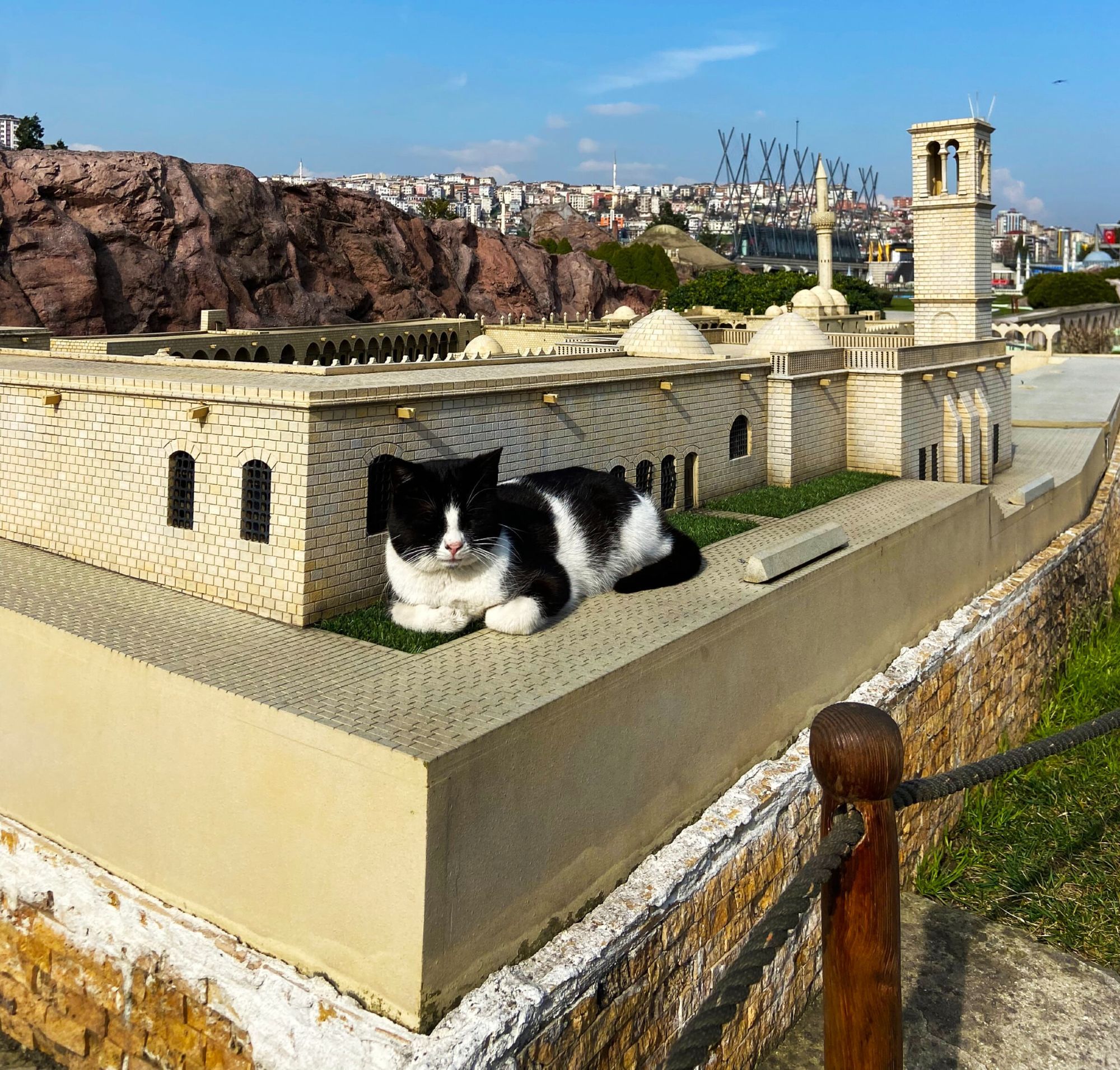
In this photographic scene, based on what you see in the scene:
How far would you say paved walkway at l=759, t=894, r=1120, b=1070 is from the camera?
32.1 feet

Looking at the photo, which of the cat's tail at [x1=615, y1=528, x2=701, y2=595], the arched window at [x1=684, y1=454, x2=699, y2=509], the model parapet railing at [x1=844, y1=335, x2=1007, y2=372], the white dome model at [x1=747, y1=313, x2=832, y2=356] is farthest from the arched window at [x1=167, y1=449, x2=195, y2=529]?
the model parapet railing at [x1=844, y1=335, x2=1007, y2=372]

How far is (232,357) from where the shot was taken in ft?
75.2

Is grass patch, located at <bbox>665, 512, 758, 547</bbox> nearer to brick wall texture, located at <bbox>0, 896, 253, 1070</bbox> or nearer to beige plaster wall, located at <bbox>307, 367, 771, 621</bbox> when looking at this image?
beige plaster wall, located at <bbox>307, 367, 771, 621</bbox>

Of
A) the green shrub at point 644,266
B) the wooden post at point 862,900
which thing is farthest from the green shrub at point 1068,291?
the wooden post at point 862,900

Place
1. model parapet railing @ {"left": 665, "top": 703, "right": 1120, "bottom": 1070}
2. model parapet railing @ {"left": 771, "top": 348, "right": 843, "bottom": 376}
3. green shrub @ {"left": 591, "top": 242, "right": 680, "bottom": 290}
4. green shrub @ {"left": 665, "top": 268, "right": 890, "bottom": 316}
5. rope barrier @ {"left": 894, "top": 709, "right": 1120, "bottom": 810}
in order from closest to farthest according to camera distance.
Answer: model parapet railing @ {"left": 665, "top": 703, "right": 1120, "bottom": 1070} → rope barrier @ {"left": 894, "top": 709, "right": 1120, "bottom": 810} → model parapet railing @ {"left": 771, "top": 348, "right": 843, "bottom": 376} → green shrub @ {"left": 665, "top": 268, "right": 890, "bottom": 316} → green shrub @ {"left": 591, "top": 242, "right": 680, "bottom": 290}

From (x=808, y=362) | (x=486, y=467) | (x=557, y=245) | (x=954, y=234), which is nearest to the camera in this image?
(x=486, y=467)

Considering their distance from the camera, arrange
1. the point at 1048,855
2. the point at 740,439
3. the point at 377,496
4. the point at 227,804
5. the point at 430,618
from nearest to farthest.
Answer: the point at 227,804 → the point at 430,618 → the point at 377,496 → the point at 1048,855 → the point at 740,439

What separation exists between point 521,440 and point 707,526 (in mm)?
2928

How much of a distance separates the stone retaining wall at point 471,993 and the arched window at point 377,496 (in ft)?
12.2

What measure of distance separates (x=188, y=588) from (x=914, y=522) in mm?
8862

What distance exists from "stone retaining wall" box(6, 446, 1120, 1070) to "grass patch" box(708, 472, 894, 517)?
4.61 m

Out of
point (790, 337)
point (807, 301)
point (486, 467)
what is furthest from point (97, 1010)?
point (807, 301)

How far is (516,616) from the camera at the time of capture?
904 centimetres

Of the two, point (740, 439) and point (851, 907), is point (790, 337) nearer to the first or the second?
point (740, 439)
